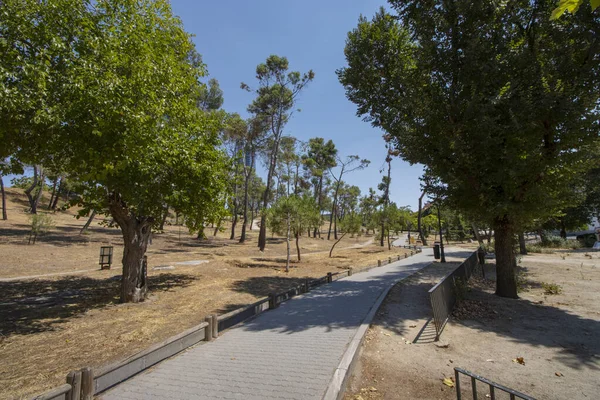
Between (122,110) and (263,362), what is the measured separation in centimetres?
624

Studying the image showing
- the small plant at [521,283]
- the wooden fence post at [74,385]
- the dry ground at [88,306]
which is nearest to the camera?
the wooden fence post at [74,385]

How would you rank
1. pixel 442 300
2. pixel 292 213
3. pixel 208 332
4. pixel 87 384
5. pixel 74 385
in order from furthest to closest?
pixel 292 213 < pixel 442 300 < pixel 208 332 < pixel 87 384 < pixel 74 385

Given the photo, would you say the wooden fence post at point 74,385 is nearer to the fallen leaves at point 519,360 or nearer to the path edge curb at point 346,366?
the path edge curb at point 346,366

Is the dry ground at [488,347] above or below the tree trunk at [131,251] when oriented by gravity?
below

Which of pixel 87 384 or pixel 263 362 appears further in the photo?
pixel 263 362

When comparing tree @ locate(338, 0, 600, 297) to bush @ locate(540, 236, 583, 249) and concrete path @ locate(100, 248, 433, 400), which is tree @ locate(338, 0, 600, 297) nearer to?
concrete path @ locate(100, 248, 433, 400)

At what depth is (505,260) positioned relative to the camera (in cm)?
1050

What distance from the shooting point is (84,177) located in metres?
7.30

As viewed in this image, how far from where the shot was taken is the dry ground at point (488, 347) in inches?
185

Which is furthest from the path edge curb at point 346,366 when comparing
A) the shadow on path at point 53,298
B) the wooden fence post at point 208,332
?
the shadow on path at point 53,298

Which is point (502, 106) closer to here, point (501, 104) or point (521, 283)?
point (501, 104)

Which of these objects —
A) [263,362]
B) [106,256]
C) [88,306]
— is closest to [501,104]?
[263,362]

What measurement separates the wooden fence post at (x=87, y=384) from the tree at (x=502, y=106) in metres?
10.1

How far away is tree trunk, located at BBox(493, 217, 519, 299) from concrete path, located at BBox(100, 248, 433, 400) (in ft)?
17.9
